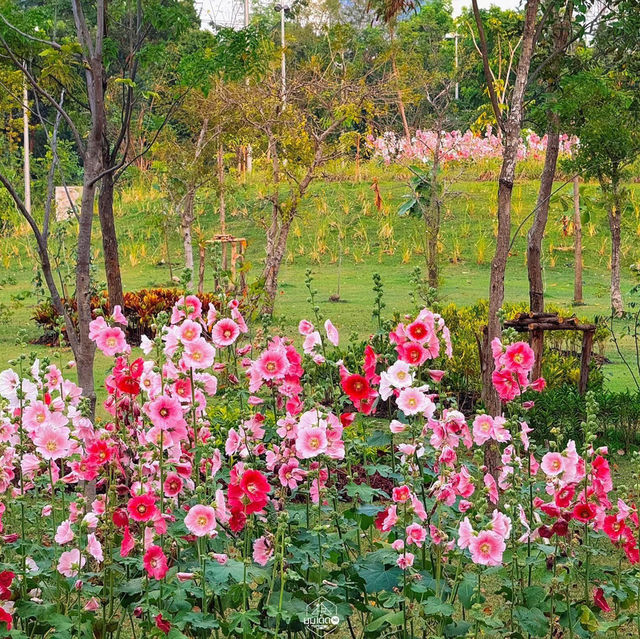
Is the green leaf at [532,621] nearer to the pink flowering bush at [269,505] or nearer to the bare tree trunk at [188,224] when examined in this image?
the pink flowering bush at [269,505]

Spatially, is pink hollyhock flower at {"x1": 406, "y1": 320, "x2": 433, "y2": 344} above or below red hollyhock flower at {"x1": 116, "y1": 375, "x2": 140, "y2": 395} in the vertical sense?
above

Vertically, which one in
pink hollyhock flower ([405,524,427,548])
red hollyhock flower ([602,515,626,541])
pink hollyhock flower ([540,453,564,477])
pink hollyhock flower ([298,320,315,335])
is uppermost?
pink hollyhock flower ([298,320,315,335])

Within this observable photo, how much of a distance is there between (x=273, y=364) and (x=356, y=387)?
235mm

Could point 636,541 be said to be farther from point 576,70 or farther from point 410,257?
point 410,257

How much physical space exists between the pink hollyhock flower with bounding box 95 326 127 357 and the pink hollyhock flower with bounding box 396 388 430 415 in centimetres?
77

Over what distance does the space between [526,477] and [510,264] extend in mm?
13996

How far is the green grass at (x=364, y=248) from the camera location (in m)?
13.4

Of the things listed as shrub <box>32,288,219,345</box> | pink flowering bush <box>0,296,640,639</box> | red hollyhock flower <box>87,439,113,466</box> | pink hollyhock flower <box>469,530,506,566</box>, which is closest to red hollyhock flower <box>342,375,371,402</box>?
pink flowering bush <box>0,296,640,639</box>

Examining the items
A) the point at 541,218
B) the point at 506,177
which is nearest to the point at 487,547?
the point at 506,177

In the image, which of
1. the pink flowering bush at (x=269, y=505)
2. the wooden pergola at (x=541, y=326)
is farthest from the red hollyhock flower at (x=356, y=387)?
the wooden pergola at (x=541, y=326)

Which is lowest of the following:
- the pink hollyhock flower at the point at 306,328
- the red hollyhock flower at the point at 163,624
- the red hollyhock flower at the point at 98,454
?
A: the red hollyhock flower at the point at 163,624

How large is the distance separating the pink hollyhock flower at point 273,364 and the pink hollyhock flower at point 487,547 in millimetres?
705

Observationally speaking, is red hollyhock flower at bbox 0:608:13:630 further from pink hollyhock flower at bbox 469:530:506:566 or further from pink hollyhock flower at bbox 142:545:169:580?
pink hollyhock flower at bbox 469:530:506:566

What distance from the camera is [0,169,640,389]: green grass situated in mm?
13406
